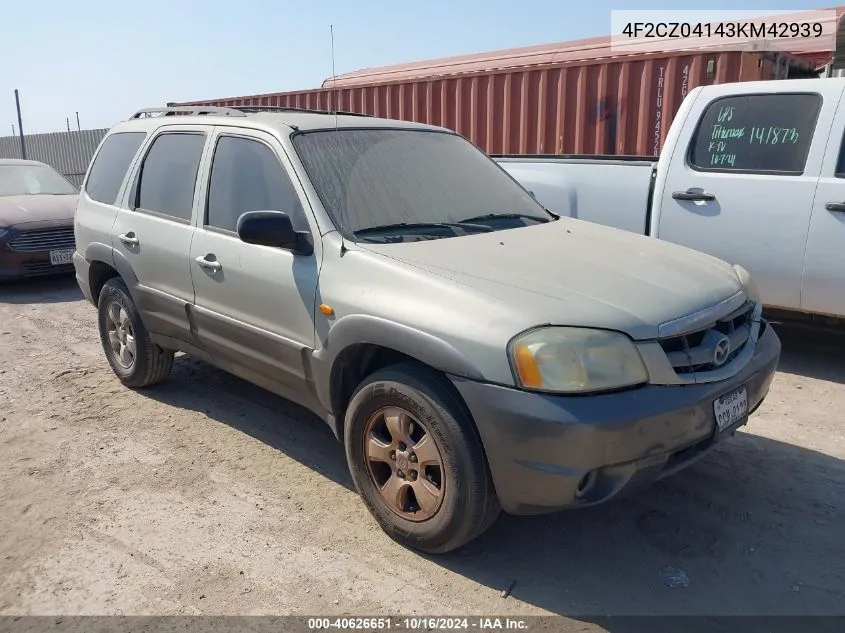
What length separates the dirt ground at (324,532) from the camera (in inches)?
110

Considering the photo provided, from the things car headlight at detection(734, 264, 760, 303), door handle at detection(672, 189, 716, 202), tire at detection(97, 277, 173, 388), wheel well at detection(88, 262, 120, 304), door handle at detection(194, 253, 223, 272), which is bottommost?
tire at detection(97, 277, 173, 388)

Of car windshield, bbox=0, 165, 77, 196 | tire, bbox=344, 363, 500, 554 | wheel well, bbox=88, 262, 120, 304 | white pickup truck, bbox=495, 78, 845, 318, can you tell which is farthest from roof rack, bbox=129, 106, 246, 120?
car windshield, bbox=0, 165, 77, 196

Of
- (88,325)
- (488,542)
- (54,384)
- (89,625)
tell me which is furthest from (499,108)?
(89,625)

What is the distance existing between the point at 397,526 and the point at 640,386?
118 centimetres

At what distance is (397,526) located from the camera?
307 cm

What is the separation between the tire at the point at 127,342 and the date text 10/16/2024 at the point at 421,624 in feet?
→ 8.78

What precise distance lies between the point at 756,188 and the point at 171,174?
390cm

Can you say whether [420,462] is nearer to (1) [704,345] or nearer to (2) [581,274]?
(2) [581,274]

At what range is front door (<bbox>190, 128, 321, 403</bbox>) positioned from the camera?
340 centimetres

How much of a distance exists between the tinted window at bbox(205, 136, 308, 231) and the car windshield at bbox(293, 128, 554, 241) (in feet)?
0.53

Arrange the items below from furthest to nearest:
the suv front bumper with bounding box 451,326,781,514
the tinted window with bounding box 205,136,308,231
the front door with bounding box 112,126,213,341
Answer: the front door with bounding box 112,126,213,341 → the tinted window with bounding box 205,136,308,231 → the suv front bumper with bounding box 451,326,781,514

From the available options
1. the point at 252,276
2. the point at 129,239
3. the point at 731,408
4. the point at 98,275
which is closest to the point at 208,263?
the point at 252,276

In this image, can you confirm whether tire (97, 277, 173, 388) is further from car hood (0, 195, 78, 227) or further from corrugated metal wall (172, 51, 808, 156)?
corrugated metal wall (172, 51, 808, 156)

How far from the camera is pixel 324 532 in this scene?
10.7ft
